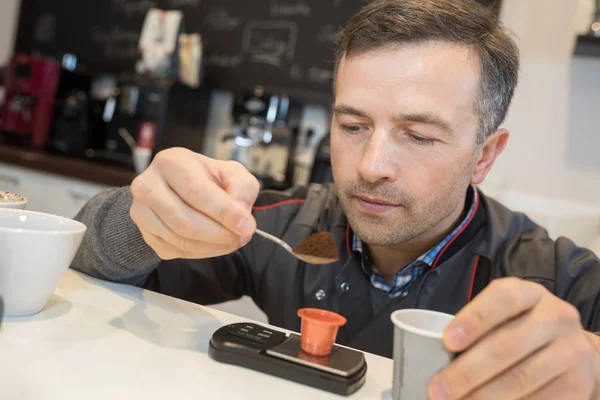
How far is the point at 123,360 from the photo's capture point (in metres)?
0.62

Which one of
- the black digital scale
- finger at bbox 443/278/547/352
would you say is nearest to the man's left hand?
finger at bbox 443/278/547/352

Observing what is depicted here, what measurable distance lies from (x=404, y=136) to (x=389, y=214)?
0.15 meters

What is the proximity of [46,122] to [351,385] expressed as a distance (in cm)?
275

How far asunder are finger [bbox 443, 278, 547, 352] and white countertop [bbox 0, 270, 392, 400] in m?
0.14

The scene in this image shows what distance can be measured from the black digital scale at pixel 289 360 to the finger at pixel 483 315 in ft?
0.47

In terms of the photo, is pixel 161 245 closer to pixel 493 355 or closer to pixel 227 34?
pixel 493 355

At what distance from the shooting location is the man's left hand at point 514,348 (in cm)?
54

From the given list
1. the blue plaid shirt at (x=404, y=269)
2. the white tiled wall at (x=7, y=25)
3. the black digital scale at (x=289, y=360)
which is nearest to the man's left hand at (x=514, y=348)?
the black digital scale at (x=289, y=360)

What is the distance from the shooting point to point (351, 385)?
63 centimetres

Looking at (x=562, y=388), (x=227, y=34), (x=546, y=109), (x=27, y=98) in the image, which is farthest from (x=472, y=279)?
(x=27, y=98)

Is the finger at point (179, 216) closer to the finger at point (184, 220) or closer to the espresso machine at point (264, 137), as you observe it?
the finger at point (184, 220)

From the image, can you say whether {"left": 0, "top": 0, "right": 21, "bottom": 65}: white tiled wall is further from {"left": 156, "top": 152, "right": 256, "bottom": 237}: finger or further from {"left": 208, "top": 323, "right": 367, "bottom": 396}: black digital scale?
{"left": 208, "top": 323, "right": 367, "bottom": 396}: black digital scale

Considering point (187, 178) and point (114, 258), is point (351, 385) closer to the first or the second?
point (187, 178)

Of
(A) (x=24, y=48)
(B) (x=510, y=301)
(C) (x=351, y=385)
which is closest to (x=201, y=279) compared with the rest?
(C) (x=351, y=385)
